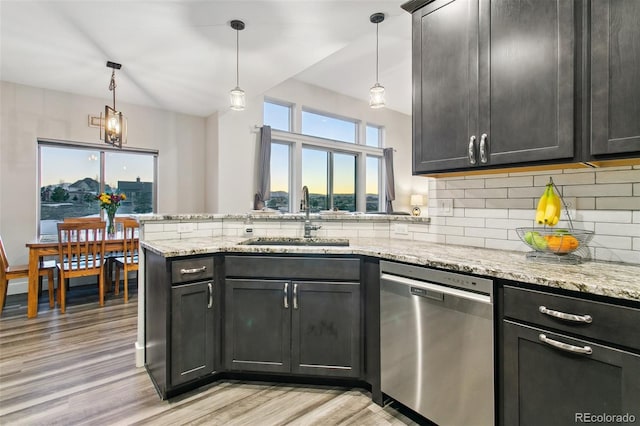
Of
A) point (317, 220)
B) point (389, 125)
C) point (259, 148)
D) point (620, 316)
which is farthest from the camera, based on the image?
point (389, 125)

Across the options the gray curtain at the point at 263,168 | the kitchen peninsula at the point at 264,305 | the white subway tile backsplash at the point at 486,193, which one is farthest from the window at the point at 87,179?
the white subway tile backsplash at the point at 486,193

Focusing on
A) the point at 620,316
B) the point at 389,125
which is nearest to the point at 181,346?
the point at 620,316

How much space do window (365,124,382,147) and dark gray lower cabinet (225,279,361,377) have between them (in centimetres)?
597

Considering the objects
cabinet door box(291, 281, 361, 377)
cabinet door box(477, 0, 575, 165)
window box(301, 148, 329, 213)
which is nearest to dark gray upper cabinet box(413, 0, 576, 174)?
cabinet door box(477, 0, 575, 165)

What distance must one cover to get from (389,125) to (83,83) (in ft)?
19.8

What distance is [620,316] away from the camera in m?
1.07

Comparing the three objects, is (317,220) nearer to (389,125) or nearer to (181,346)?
(181,346)

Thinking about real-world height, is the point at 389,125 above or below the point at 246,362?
above

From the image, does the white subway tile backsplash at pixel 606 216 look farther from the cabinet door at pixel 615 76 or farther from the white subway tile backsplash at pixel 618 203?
the cabinet door at pixel 615 76

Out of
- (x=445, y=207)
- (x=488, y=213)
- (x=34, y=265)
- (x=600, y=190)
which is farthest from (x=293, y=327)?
(x=34, y=265)

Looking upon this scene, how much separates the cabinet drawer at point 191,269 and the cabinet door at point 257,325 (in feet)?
0.51

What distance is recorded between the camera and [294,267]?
2.03 meters

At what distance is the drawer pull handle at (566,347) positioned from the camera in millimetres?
1131

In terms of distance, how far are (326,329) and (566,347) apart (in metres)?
1.22
